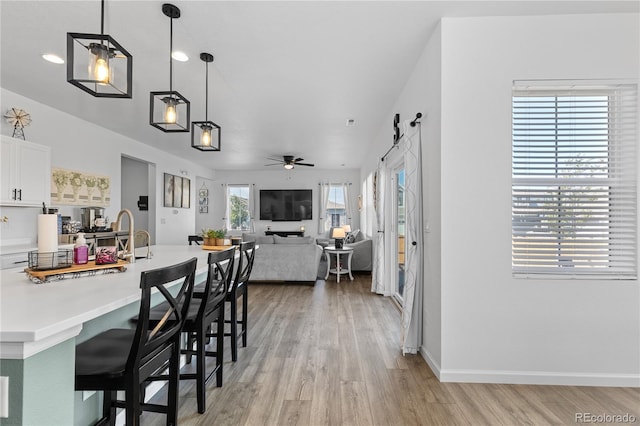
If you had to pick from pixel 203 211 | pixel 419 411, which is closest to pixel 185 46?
pixel 419 411

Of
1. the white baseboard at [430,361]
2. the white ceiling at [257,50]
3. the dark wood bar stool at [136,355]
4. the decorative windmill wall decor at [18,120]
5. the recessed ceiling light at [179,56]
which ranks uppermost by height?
the white ceiling at [257,50]

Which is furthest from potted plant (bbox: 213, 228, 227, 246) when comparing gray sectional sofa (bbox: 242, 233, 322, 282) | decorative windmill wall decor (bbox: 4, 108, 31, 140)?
decorative windmill wall decor (bbox: 4, 108, 31, 140)

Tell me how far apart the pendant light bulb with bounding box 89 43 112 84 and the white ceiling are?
0.84m

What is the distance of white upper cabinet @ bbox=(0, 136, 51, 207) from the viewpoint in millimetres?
3518

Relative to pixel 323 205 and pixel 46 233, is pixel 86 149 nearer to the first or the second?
pixel 46 233

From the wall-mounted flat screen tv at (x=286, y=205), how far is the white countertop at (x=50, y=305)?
8.37 metres

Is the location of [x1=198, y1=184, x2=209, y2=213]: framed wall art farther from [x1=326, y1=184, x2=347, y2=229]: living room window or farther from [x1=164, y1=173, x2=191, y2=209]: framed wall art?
[x1=326, y1=184, x2=347, y2=229]: living room window

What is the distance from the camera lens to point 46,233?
1539 millimetres

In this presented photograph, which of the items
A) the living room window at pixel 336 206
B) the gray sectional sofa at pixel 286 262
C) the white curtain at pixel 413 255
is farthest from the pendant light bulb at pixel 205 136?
the living room window at pixel 336 206

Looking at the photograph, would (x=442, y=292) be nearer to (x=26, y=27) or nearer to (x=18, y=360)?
(x=18, y=360)

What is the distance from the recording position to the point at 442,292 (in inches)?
95.7

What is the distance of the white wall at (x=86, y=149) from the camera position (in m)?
4.19

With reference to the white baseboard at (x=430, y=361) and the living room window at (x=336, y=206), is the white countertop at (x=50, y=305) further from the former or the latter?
the living room window at (x=336, y=206)

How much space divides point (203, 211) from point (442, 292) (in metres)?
9.17
